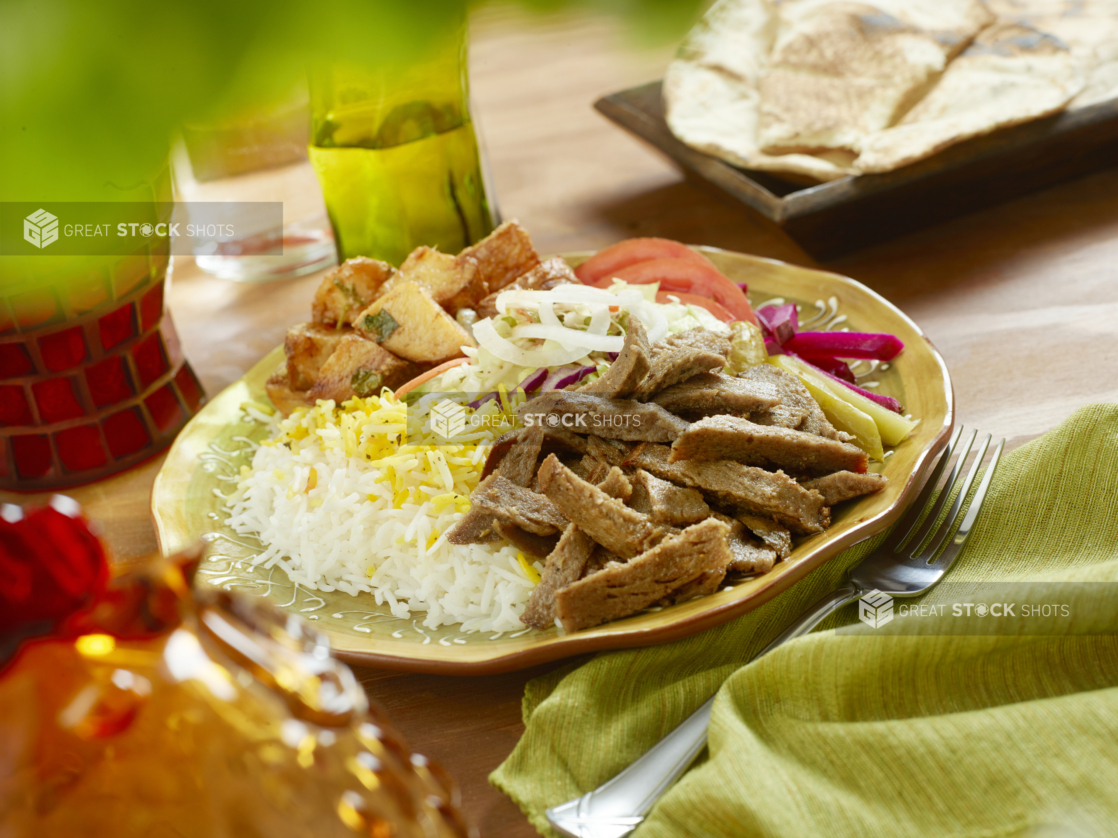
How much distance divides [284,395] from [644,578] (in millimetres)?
1389

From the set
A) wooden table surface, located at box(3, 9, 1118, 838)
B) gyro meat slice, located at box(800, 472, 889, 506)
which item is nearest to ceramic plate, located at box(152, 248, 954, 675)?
gyro meat slice, located at box(800, 472, 889, 506)

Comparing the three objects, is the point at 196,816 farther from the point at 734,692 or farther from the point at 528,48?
the point at 528,48

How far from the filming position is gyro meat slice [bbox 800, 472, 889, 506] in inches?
78.0

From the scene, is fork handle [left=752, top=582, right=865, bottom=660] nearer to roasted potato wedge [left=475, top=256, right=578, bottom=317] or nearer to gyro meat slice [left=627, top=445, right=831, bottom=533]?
gyro meat slice [left=627, top=445, right=831, bottom=533]

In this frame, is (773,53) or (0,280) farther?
(773,53)

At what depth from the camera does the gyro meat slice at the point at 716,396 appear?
2.16 meters

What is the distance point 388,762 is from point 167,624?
0.65ft

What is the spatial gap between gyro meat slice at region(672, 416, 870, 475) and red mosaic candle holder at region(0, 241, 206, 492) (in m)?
1.49

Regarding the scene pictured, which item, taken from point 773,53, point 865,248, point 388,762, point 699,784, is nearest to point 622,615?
point 699,784

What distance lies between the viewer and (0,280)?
73.2 inches

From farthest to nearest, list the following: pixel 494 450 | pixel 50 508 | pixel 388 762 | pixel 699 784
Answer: pixel 494 450
pixel 699 784
pixel 388 762
pixel 50 508

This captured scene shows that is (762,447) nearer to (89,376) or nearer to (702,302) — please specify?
(702,302)

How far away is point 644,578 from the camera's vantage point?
5.79 ft

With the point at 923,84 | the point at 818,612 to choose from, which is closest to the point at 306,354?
the point at 818,612
